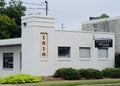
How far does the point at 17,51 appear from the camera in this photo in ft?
137

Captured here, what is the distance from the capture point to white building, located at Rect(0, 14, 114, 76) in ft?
120

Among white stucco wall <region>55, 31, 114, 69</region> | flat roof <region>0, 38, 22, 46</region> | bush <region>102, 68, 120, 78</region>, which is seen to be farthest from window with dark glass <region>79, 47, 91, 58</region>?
flat roof <region>0, 38, 22, 46</region>

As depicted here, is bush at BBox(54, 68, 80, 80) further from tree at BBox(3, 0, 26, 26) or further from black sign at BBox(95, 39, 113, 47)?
tree at BBox(3, 0, 26, 26)

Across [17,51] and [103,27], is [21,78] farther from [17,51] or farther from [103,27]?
[103,27]

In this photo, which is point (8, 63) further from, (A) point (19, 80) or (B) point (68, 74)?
(A) point (19, 80)

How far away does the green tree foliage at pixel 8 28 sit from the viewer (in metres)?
58.5

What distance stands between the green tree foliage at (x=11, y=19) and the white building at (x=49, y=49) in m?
14.1

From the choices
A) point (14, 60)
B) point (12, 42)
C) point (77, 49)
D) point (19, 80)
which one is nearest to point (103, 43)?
point (77, 49)

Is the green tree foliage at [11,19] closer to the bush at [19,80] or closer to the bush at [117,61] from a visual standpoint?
the bush at [117,61]

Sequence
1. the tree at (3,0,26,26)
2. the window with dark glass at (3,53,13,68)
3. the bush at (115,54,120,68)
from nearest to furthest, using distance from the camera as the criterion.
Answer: the bush at (115,54,120,68)
the window with dark glass at (3,53,13,68)
the tree at (3,0,26,26)

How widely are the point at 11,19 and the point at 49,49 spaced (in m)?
25.5

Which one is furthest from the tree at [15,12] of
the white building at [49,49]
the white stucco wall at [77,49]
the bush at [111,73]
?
the bush at [111,73]

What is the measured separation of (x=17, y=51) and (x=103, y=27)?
11523mm

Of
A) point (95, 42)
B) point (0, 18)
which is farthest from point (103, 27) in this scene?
point (0, 18)
